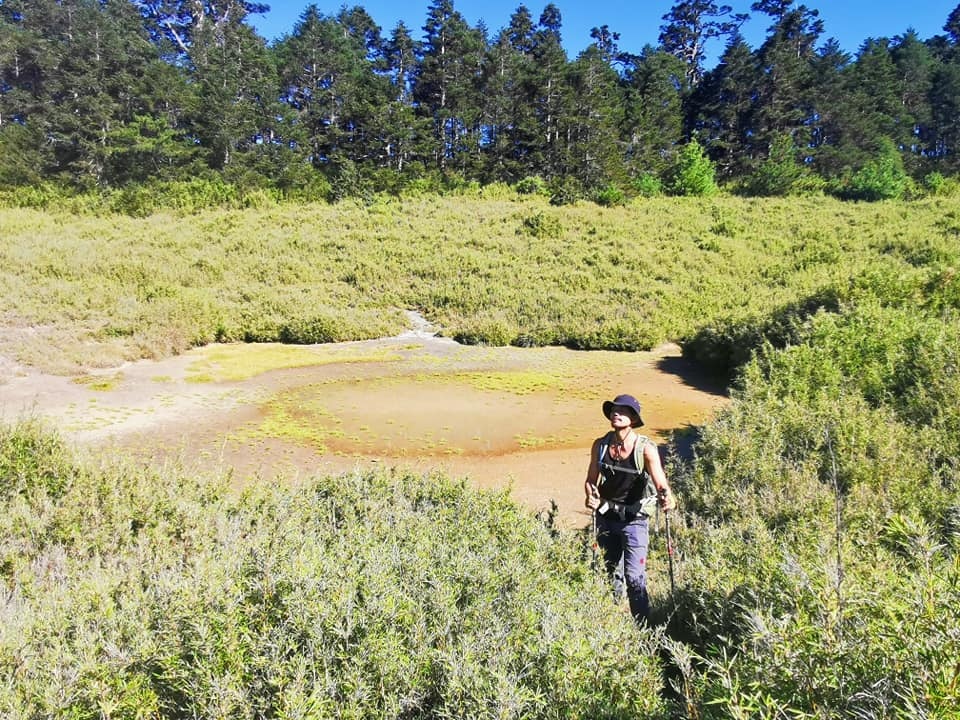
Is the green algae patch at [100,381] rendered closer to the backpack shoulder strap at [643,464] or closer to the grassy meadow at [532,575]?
the grassy meadow at [532,575]

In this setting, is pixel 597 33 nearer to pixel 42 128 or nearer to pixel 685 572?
pixel 42 128

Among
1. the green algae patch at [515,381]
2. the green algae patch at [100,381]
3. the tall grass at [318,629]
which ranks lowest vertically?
the green algae patch at [515,381]

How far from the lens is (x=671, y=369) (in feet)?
40.6

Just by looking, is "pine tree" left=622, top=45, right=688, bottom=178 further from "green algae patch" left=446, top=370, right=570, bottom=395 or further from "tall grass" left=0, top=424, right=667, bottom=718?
"tall grass" left=0, top=424, right=667, bottom=718

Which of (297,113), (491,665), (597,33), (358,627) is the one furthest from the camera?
(597,33)

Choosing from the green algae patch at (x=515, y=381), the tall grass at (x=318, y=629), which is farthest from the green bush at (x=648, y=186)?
the tall grass at (x=318, y=629)

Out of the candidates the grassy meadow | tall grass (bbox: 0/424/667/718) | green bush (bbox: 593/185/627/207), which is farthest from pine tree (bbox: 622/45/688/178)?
tall grass (bbox: 0/424/667/718)

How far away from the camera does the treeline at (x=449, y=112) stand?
114 feet

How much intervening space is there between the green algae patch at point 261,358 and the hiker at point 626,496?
337 inches

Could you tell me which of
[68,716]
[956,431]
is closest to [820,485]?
[956,431]

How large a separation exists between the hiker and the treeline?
27.9 meters

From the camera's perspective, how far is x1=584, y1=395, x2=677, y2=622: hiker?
3760 mm

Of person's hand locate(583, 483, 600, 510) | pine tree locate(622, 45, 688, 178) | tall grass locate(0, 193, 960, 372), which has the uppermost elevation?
pine tree locate(622, 45, 688, 178)

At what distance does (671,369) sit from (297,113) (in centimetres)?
3656
